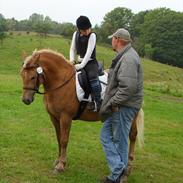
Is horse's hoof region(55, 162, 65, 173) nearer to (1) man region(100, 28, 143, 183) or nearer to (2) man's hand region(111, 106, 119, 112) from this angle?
(1) man region(100, 28, 143, 183)

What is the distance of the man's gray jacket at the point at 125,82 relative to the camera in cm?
596

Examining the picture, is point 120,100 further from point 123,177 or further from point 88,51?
point 123,177

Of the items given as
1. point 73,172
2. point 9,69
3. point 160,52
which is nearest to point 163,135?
point 73,172

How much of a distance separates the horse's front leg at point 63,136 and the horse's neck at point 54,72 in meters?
0.62

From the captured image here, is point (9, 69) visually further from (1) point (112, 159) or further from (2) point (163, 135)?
(1) point (112, 159)

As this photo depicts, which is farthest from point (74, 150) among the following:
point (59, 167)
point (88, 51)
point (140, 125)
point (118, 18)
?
point (118, 18)

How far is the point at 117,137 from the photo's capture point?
646cm

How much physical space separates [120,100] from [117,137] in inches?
30.2

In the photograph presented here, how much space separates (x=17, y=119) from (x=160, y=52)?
2635 inches

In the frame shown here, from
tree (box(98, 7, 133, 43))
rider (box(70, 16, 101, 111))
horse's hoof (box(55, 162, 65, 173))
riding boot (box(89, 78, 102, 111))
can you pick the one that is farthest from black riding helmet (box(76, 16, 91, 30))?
tree (box(98, 7, 133, 43))

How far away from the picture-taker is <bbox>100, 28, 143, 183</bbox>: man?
5988 millimetres

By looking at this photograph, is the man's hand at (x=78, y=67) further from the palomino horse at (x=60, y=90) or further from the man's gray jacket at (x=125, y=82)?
the man's gray jacket at (x=125, y=82)

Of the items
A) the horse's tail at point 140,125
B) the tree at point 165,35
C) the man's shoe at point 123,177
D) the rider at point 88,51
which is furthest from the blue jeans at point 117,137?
the tree at point 165,35

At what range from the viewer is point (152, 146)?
33.7 ft
